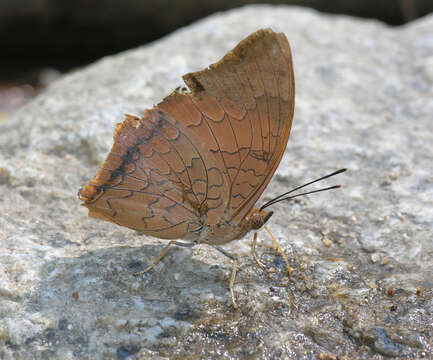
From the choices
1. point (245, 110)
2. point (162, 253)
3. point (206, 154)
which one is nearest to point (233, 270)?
point (162, 253)

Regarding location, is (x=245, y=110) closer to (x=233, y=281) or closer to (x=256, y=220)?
(x=256, y=220)

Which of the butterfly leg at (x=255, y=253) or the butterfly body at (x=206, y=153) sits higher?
the butterfly body at (x=206, y=153)

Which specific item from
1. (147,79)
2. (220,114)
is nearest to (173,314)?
(220,114)

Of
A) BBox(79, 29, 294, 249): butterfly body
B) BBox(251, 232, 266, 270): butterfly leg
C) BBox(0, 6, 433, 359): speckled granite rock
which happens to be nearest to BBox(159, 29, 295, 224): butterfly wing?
Answer: BBox(79, 29, 294, 249): butterfly body

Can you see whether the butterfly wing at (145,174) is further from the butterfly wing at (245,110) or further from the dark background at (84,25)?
the dark background at (84,25)

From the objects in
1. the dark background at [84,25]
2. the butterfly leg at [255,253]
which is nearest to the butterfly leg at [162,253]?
the butterfly leg at [255,253]

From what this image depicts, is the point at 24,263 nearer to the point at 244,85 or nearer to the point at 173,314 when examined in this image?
the point at 173,314

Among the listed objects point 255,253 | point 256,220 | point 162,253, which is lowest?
point 255,253

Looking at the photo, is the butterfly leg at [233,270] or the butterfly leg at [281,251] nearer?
the butterfly leg at [233,270]
